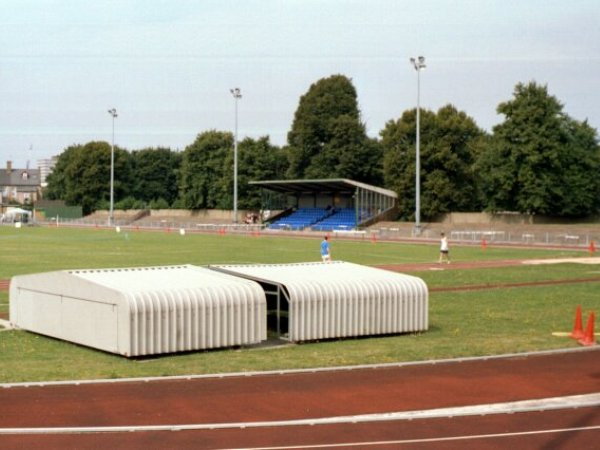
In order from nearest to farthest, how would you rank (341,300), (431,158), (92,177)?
1. (341,300)
2. (431,158)
3. (92,177)

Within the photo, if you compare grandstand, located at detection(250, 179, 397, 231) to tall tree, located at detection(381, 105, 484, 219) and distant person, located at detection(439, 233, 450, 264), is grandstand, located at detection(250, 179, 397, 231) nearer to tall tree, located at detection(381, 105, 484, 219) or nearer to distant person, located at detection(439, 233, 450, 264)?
tall tree, located at detection(381, 105, 484, 219)

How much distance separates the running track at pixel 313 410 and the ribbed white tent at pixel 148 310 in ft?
8.72

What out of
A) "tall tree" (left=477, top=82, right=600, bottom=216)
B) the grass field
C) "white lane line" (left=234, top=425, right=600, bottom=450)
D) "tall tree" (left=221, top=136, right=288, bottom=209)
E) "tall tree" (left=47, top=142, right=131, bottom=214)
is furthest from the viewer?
"tall tree" (left=47, top=142, right=131, bottom=214)

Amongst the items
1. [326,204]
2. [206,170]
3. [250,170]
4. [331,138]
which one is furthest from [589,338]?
[206,170]

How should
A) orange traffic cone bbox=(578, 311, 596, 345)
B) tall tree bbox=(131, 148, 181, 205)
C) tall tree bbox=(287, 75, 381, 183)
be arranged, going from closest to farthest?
1. orange traffic cone bbox=(578, 311, 596, 345)
2. tall tree bbox=(287, 75, 381, 183)
3. tall tree bbox=(131, 148, 181, 205)

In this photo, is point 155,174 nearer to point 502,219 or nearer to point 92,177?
point 92,177

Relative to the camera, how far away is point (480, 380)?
17844 millimetres

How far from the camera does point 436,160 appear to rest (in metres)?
95.8

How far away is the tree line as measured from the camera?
85938 millimetres

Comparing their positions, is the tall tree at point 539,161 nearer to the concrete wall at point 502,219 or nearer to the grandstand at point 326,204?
the concrete wall at point 502,219

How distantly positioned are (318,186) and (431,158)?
46.8 ft

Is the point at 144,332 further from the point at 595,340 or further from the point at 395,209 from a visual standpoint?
the point at 395,209

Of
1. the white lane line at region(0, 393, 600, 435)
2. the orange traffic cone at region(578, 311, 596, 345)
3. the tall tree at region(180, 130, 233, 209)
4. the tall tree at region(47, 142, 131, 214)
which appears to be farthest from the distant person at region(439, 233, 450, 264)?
the tall tree at region(47, 142, 131, 214)

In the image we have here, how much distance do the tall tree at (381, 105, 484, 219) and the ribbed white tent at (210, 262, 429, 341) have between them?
71.8 meters
